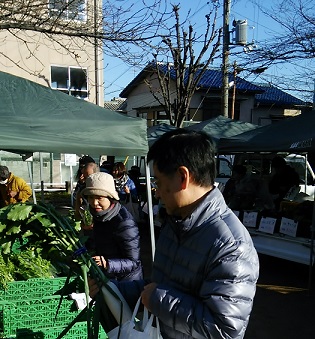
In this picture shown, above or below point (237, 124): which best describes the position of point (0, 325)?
below

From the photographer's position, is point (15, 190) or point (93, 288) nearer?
point (93, 288)

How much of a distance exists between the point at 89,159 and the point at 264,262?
10.8 feet

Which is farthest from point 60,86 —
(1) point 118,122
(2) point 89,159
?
(1) point 118,122

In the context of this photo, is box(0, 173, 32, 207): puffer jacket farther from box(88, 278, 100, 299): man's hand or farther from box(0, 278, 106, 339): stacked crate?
box(88, 278, 100, 299): man's hand

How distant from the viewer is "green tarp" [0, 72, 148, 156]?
4141 mm

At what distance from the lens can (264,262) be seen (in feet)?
24.2

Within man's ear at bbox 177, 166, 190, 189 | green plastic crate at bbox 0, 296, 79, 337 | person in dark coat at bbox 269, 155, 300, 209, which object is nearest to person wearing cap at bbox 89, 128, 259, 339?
man's ear at bbox 177, 166, 190, 189

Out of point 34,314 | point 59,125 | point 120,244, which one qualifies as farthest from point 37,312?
point 59,125

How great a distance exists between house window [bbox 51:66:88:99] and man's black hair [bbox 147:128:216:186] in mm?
16538

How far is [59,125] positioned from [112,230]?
173cm

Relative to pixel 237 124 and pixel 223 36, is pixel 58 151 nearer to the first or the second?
pixel 237 124

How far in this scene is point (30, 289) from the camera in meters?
2.64

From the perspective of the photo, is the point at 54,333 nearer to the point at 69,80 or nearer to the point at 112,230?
the point at 112,230

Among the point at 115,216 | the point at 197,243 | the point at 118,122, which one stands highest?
the point at 118,122
